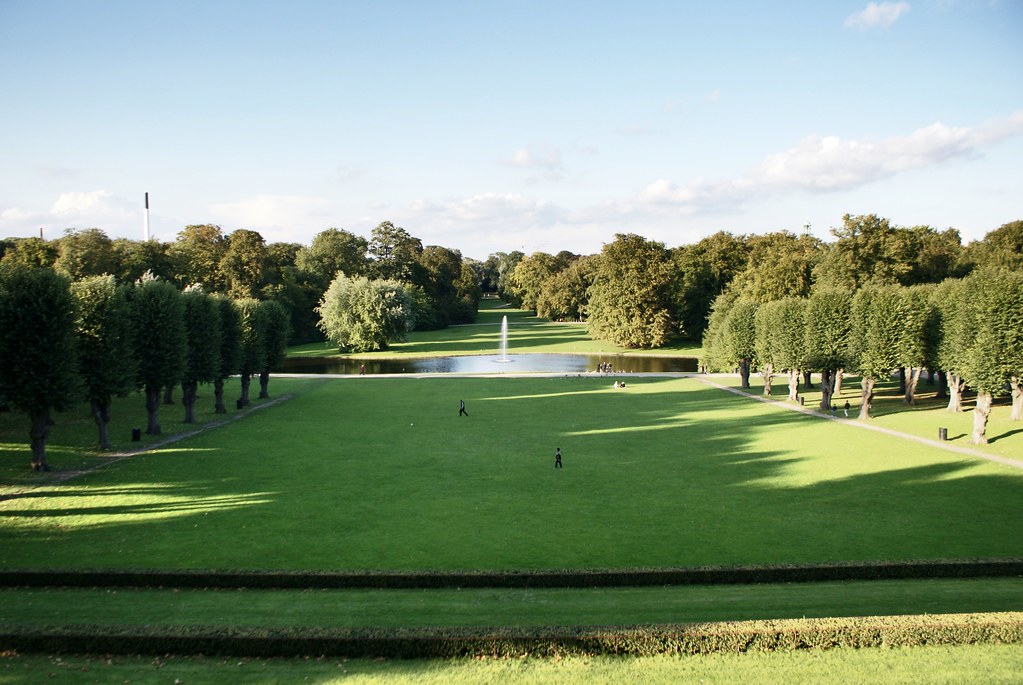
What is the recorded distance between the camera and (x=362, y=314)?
9744 centimetres

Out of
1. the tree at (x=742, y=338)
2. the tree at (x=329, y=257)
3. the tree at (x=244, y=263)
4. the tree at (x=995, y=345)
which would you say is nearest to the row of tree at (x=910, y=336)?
the tree at (x=995, y=345)

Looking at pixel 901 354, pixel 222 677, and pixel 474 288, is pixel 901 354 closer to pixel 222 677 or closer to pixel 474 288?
pixel 222 677

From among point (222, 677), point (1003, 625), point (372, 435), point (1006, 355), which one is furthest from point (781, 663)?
point (1006, 355)

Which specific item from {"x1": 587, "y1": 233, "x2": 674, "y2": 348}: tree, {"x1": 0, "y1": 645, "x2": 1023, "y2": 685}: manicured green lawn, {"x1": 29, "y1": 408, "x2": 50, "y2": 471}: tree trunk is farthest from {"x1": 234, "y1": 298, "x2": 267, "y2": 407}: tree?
{"x1": 587, "y1": 233, "x2": 674, "y2": 348}: tree

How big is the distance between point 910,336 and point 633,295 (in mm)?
62717

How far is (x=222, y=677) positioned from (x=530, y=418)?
3355cm

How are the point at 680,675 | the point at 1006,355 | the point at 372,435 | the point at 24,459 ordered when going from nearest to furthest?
the point at 680,675 → the point at 24,459 → the point at 1006,355 → the point at 372,435

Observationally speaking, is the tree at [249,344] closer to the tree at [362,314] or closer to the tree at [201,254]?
the tree at [362,314]

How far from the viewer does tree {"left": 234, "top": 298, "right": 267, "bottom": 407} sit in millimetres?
51344

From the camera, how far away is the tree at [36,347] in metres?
28.3

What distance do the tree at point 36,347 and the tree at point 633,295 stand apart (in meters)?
83.9

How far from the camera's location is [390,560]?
18688 millimetres

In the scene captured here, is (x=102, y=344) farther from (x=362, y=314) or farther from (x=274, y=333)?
(x=362, y=314)

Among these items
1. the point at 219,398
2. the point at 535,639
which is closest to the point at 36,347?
the point at 219,398
